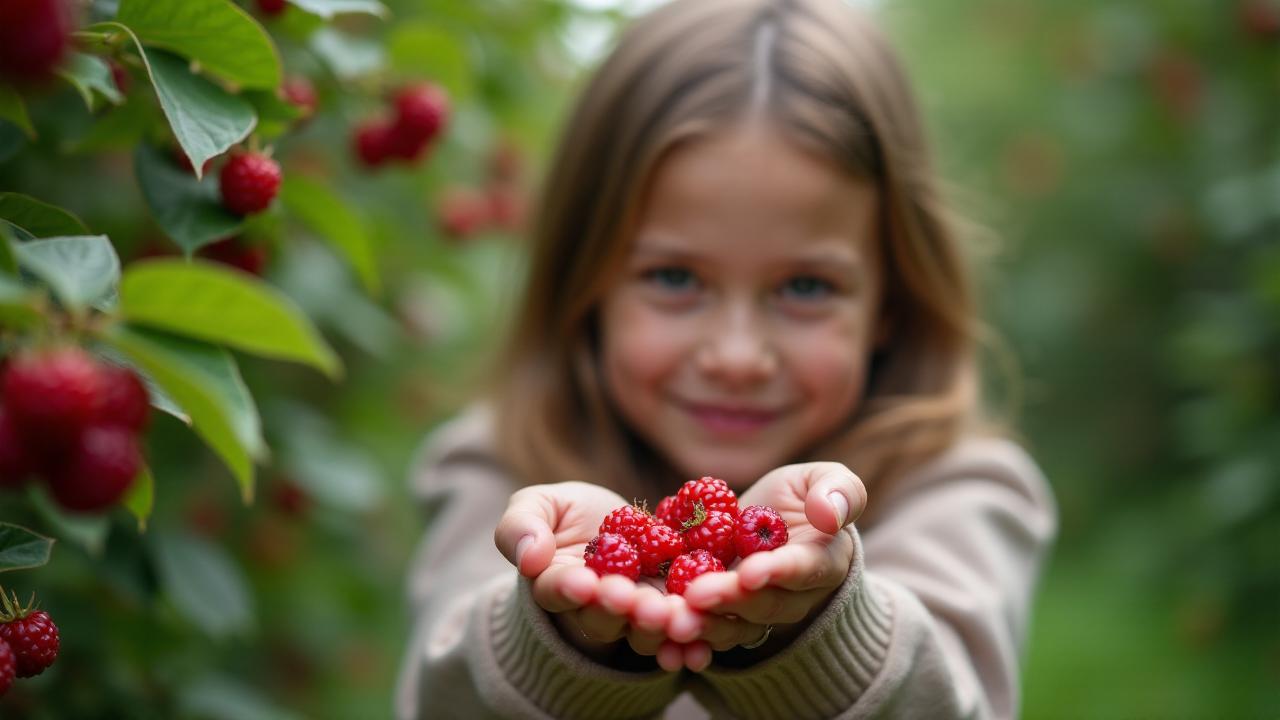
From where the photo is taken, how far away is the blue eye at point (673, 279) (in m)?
1.79

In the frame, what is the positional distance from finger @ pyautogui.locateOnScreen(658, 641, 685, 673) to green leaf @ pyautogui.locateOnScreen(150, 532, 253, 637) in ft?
3.37

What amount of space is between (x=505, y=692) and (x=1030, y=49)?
474cm

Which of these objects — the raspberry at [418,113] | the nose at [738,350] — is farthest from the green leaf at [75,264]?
the nose at [738,350]

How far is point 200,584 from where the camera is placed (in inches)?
71.9

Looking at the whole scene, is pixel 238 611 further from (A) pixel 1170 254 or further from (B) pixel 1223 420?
(A) pixel 1170 254

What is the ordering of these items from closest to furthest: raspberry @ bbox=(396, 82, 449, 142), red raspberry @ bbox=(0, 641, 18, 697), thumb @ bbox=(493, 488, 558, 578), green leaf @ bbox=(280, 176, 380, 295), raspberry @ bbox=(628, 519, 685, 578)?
red raspberry @ bbox=(0, 641, 18, 697)
thumb @ bbox=(493, 488, 558, 578)
raspberry @ bbox=(628, 519, 685, 578)
green leaf @ bbox=(280, 176, 380, 295)
raspberry @ bbox=(396, 82, 449, 142)

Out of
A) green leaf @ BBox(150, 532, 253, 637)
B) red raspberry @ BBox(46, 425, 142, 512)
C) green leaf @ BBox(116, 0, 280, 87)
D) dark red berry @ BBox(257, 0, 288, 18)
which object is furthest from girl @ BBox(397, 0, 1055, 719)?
dark red berry @ BBox(257, 0, 288, 18)

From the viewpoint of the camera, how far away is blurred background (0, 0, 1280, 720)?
6.03ft

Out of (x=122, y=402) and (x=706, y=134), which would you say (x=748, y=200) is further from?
(x=122, y=402)

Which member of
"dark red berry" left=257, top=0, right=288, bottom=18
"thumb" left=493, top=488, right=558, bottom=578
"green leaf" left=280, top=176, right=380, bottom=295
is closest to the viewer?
"thumb" left=493, top=488, right=558, bottom=578

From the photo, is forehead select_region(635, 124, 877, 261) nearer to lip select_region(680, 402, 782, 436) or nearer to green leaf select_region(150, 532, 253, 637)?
lip select_region(680, 402, 782, 436)

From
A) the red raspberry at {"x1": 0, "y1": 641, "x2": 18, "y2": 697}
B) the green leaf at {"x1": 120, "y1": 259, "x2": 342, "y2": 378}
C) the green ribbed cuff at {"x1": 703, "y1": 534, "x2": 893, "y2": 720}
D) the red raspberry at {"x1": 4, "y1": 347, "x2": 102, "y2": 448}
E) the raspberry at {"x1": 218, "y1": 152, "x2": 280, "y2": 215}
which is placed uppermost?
the green leaf at {"x1": 120, "y1": 259, "x2": 342, "y2": 378}

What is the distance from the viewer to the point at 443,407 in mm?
3199

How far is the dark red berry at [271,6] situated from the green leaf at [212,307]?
65cm
